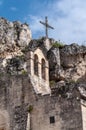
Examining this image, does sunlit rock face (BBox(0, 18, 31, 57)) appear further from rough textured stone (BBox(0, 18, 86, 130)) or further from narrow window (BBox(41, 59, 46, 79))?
narrow window (BBox(41, 59, 46, 79))

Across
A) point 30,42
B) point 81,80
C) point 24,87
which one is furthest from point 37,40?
point 24,87

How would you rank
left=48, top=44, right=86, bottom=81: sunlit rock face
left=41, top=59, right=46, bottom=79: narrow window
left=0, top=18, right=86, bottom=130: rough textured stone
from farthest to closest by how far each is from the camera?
left=48, top=44, right=86, bottom=81: sunlit rock face < left=41, top=59, right=46, bottom=79: narrow window < left=0, top=18, right=86, bottom=130: rough textured stone

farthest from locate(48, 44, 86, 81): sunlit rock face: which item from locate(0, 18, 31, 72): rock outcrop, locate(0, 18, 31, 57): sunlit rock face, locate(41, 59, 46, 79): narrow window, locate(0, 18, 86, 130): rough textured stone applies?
locate(0, 18, 31, 57): sunlit rock face

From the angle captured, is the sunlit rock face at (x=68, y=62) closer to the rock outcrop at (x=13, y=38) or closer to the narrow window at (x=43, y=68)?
the narrow window at (x=43, y=68)

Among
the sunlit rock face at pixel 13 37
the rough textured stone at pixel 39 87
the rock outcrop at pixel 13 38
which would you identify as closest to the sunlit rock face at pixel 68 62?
the rough textured stone at pixel 39 87

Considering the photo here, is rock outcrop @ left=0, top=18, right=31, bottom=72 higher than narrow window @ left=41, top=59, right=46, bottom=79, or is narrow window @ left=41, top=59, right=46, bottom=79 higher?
rock outcrop @ left=0, top=18, right=31, bottom=72

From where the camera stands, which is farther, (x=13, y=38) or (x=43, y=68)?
(x=13, y=38)

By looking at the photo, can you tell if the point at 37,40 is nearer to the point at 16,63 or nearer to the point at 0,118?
the point at 16,63

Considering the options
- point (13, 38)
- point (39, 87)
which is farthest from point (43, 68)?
point (13, 38)

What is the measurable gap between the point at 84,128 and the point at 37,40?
1559cm

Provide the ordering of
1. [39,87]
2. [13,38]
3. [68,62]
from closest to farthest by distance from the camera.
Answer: [39,87] → [68,62] → [13,38]

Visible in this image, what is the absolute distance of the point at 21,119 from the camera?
3103cm

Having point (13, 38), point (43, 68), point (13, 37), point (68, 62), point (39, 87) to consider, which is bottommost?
point (39, 87)

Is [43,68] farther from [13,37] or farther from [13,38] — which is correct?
[13,37]
